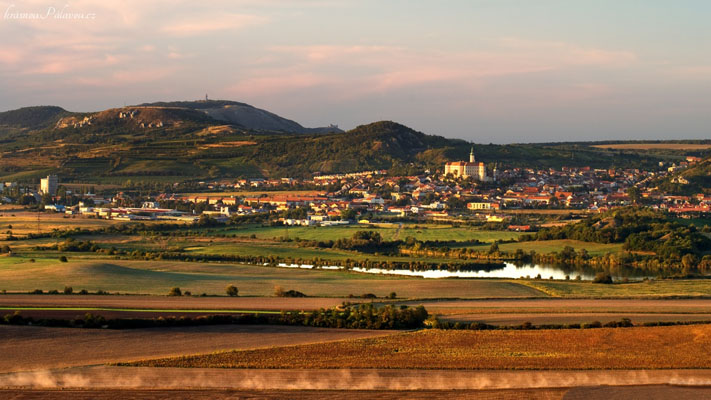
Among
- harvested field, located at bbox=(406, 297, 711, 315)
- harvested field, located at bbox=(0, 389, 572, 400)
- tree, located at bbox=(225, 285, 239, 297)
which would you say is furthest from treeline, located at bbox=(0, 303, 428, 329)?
harvested field, located at bbox=(0, 389, 572, 400)

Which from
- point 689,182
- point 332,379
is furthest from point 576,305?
point 689,182

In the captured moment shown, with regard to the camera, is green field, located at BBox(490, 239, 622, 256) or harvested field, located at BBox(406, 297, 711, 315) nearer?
harvested field, located at BBox(406, 297, 711, 315)

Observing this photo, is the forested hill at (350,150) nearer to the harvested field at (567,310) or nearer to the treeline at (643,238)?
the treeline at (643,238)

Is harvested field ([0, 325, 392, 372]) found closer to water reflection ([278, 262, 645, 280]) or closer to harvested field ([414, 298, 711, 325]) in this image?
harvested field ([414, 298, 711, 325])

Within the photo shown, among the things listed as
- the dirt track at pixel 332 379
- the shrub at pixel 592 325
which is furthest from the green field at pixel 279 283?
the dirt track at pixel 332 379

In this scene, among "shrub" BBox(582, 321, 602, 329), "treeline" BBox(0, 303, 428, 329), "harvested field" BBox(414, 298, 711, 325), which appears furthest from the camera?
"harvested field" BBox(414, 298, 711, 325)

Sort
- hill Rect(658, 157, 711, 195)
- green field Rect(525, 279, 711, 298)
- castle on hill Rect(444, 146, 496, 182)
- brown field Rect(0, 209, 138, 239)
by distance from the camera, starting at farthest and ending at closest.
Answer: castle on hill Rect(444, 146, 496, 182) → hill Rect(658, 157, 711, 195) → brown field Rect(0, 209, 138, 239) → green field Rect(525, 279, 711, 298)
